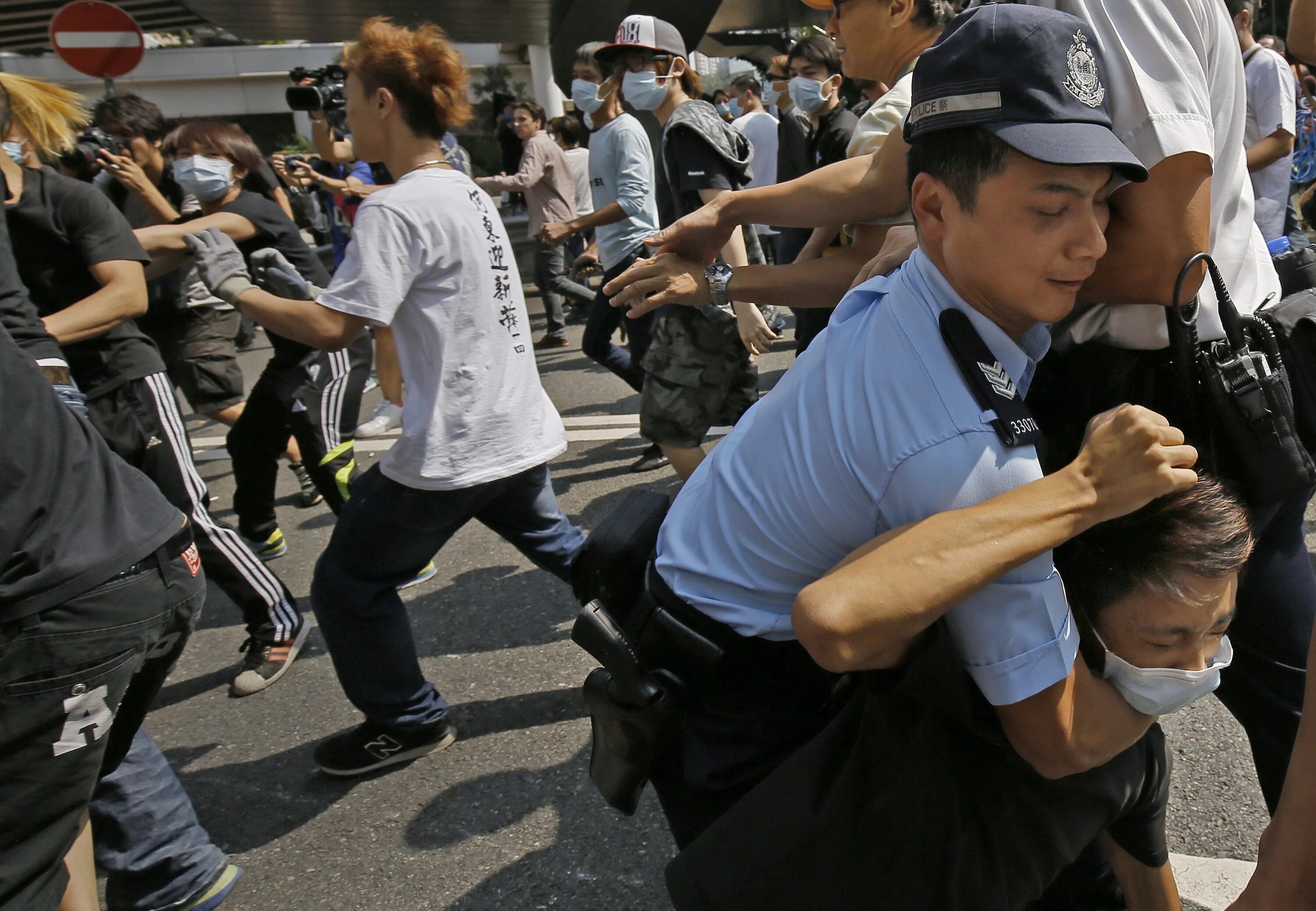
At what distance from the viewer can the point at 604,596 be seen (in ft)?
5.10

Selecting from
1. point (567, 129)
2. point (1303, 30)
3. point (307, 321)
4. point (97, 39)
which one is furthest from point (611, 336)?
point (567, 129)

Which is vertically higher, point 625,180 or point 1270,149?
point 1270,149

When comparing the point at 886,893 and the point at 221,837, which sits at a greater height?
the point at 886,893

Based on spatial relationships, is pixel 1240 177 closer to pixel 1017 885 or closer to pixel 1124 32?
pixel 1124 32

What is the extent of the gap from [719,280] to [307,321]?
1131mm

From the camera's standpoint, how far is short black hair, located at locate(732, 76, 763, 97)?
9359 millimetres

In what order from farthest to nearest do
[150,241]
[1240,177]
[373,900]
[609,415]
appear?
1. [609,415]
2. [150,241]
3. [373,900]
4. [1240,177]

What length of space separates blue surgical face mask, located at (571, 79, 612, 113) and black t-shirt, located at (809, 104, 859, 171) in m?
1.77

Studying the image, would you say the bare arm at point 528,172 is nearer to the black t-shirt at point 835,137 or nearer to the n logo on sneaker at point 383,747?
the black t-shirt at point 835,137

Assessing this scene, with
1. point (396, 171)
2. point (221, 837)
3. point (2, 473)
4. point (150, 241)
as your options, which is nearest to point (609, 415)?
point (150, 241)

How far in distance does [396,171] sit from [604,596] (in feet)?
5.71

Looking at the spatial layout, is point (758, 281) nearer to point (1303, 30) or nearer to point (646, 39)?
point (1303, 30)

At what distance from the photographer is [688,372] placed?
3668 millimetres

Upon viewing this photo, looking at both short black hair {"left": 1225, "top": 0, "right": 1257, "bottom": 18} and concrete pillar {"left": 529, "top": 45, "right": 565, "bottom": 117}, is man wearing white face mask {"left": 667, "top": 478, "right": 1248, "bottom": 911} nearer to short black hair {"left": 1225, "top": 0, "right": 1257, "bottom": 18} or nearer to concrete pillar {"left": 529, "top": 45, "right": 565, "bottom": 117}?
short black hair {"left": 1225, "top": 0, "right": 1257, "bottom": 18}
